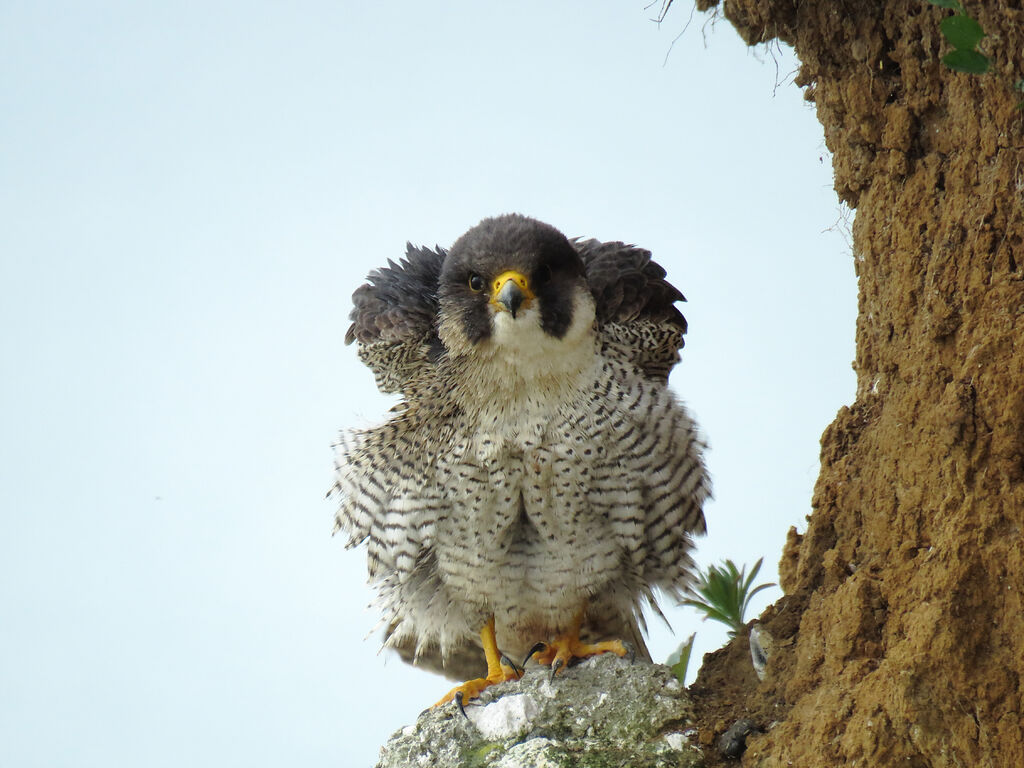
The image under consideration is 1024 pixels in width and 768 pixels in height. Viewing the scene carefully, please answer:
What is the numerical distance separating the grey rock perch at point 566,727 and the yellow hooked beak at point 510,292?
1237mm

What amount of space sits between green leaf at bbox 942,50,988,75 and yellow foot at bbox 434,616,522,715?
2.35 metres

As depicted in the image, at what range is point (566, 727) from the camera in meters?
3.25

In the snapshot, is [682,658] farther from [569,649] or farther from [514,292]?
[514,292]

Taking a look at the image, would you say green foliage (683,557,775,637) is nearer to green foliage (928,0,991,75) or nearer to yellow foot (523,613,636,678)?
yellow foot (523,613,636,678)

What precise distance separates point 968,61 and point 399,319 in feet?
7.87

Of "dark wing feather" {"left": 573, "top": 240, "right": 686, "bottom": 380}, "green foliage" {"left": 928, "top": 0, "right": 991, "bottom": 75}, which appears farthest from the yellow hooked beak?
"green foliage" {"left": 928, "top": 0, "right": 991, "bottom": 75}

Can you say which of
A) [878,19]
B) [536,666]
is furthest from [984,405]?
[536,666]

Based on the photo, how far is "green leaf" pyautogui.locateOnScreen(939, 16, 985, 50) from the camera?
2.36 m

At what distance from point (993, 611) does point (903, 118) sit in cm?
135

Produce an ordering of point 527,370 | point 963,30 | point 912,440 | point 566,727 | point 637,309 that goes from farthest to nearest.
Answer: point 637,309
point 527,370
point 566,727
point 912,440
point 963,30

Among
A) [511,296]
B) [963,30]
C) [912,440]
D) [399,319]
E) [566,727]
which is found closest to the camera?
[963,30]

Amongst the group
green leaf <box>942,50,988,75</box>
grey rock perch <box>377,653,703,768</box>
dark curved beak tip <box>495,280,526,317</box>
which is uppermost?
dark curved beak tip <box>495,280,526,317</box>

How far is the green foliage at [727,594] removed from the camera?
3783mm

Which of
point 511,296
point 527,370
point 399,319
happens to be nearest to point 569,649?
point 527,370
